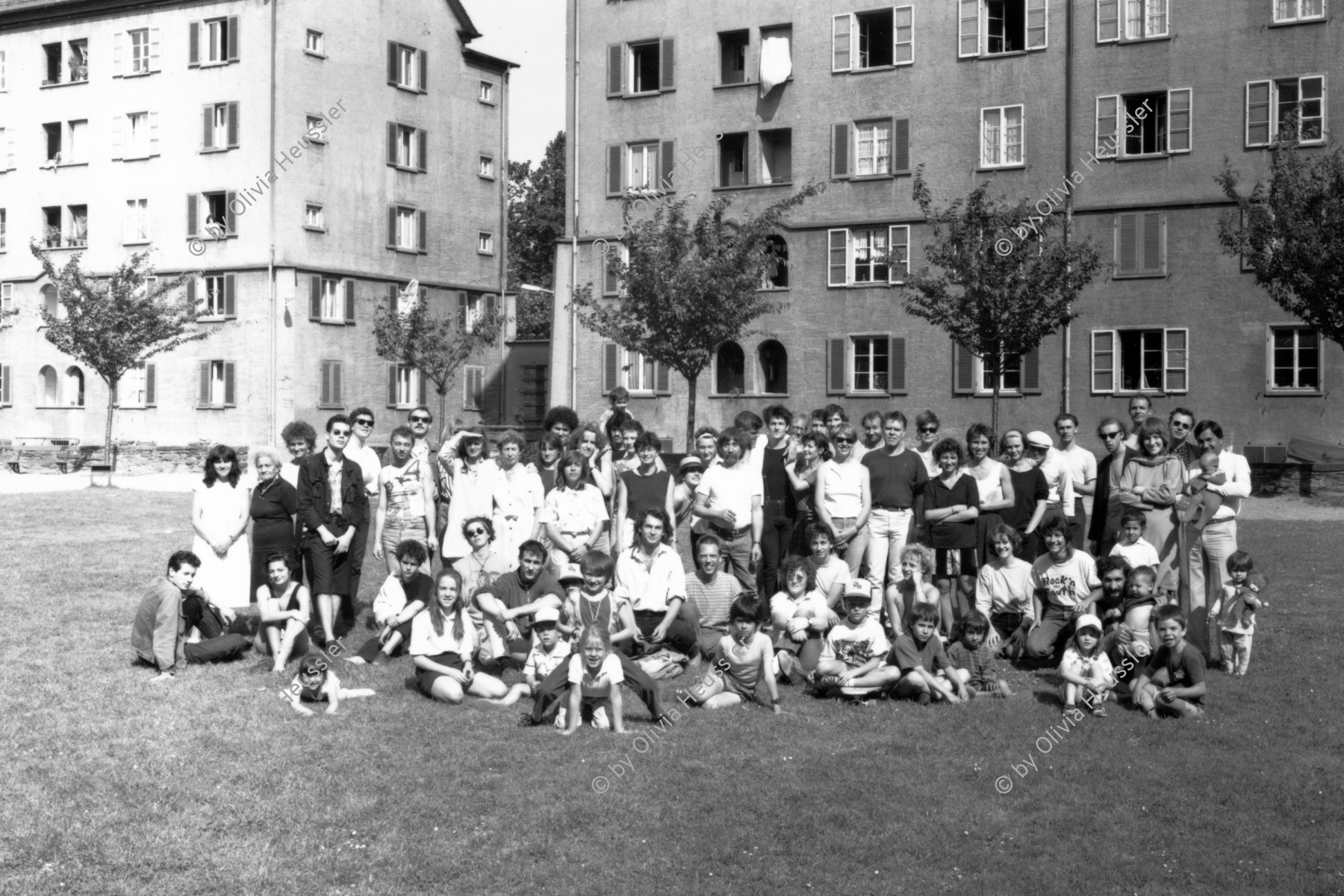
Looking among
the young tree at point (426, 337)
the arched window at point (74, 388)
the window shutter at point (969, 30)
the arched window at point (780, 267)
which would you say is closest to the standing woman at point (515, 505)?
the arched window at point (780, 267)

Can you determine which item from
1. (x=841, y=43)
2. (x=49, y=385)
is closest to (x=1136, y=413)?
(x=841, y=43)

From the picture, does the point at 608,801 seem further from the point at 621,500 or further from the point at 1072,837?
the point at 621,500

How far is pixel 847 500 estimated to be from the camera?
50.1ft

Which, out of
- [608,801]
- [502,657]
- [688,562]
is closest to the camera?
[608,801]

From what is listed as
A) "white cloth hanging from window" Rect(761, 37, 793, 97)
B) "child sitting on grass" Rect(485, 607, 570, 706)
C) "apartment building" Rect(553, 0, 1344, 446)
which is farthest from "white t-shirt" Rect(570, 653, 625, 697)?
"white cloth hanging from window" Rect(761, 37, 793, 97)

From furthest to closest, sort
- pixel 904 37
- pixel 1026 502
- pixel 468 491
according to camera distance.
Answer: pixel 904 37
pixel 1026 502
pixel 468 491

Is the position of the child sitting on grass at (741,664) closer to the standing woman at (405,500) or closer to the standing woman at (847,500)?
the standing woman at (847,500)

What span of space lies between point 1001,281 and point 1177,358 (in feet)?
26.3

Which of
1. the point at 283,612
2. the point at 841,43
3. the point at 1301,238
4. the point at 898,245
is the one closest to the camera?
the point at 283,612

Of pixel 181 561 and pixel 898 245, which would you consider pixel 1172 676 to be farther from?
pixel 898 245

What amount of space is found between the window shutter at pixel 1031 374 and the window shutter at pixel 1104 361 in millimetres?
1540

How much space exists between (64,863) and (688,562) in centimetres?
1425

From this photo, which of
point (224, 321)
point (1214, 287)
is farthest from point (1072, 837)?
point (224, 321)

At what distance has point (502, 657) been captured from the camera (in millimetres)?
Result: 13461
